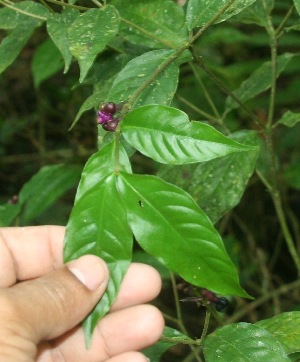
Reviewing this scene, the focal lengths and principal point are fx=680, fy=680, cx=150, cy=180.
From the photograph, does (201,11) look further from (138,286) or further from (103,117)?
(138,286)

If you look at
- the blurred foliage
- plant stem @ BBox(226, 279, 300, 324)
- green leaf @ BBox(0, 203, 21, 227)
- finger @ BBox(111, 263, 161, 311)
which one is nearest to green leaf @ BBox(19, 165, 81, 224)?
the blurred foliage

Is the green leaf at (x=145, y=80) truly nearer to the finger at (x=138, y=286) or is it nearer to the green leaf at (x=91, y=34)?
the green leaf at (x=91, y=34)

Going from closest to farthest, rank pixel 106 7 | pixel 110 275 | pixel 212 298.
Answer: pixel 110 275, pixel 106 7, pixel 212 298

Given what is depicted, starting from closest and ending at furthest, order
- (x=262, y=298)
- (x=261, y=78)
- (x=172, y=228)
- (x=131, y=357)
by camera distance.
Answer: (x=172, y=228) < (x=131, y=357) < (x=261, y=78) < (x=262, y=298)

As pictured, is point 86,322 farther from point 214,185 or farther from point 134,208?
point 214,185

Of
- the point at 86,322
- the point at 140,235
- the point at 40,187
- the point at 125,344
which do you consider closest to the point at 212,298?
the point at 125,344

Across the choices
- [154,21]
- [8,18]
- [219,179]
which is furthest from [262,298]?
[8,18]

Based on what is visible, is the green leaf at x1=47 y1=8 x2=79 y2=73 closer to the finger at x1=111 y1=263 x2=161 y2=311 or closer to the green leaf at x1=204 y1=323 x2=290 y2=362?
the finger at x1=111 y1=263 x2=161 y2=311
